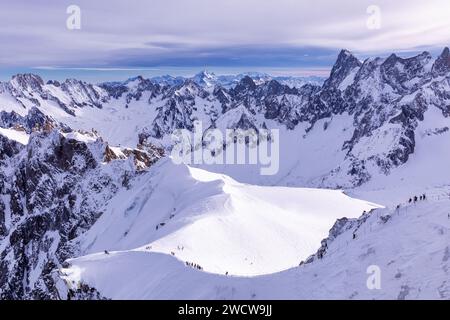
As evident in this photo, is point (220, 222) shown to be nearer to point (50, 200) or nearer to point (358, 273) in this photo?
point (358, 273)

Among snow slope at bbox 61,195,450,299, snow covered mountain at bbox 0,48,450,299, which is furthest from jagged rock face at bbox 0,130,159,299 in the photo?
snow slope at bbox 61,195,450,299

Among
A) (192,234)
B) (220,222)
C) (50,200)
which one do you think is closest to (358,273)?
(192,234)

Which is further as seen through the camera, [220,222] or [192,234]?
[220,222]

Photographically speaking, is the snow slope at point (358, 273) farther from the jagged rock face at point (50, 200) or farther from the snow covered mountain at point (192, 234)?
the jagged rock face at point (50, 200)

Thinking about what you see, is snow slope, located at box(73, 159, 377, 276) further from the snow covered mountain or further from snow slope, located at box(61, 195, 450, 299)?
snow slope, located at box(61, 195, 450, 299)

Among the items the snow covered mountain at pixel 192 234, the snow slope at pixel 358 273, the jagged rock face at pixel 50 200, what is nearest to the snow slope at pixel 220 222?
the snow covered mountain at pixel 192 234

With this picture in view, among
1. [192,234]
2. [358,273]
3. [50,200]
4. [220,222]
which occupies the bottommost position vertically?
[50,200]
